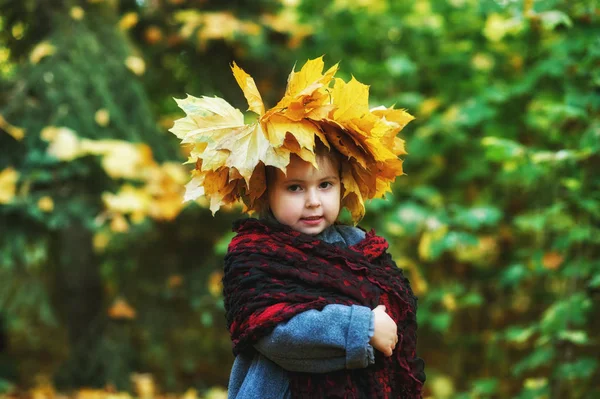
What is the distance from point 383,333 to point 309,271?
24 cm

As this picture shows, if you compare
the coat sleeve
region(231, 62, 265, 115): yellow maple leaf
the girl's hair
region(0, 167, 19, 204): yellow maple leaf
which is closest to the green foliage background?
region(0, 167, 19, 204): yellow maple leaf

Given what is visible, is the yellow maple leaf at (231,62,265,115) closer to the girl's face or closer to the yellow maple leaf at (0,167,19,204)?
the girl's face

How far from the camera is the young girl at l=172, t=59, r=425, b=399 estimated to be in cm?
166

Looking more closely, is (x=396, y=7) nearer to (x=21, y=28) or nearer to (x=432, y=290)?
(x=432, y=290)

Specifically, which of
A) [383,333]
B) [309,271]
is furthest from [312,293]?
[383,333]

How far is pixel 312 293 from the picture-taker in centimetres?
170

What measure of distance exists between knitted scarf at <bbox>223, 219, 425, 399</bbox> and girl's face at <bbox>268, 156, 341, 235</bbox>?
4 centimetres

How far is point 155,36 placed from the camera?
17.3ft

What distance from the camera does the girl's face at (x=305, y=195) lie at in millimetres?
1788

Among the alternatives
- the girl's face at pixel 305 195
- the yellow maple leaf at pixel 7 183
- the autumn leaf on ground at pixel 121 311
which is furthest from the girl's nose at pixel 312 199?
the autumn leaf on ground at pixel 121 311

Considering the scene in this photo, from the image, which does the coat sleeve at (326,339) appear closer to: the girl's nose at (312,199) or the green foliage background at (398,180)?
the girl's nose at (312,199)

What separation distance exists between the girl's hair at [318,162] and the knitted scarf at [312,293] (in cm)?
7

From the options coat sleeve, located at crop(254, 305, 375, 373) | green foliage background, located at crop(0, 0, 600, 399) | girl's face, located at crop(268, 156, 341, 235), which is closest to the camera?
coat sleeve, located at crop(254, 305, 375, 373)

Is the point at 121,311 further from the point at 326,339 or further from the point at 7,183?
the point at 326,339
